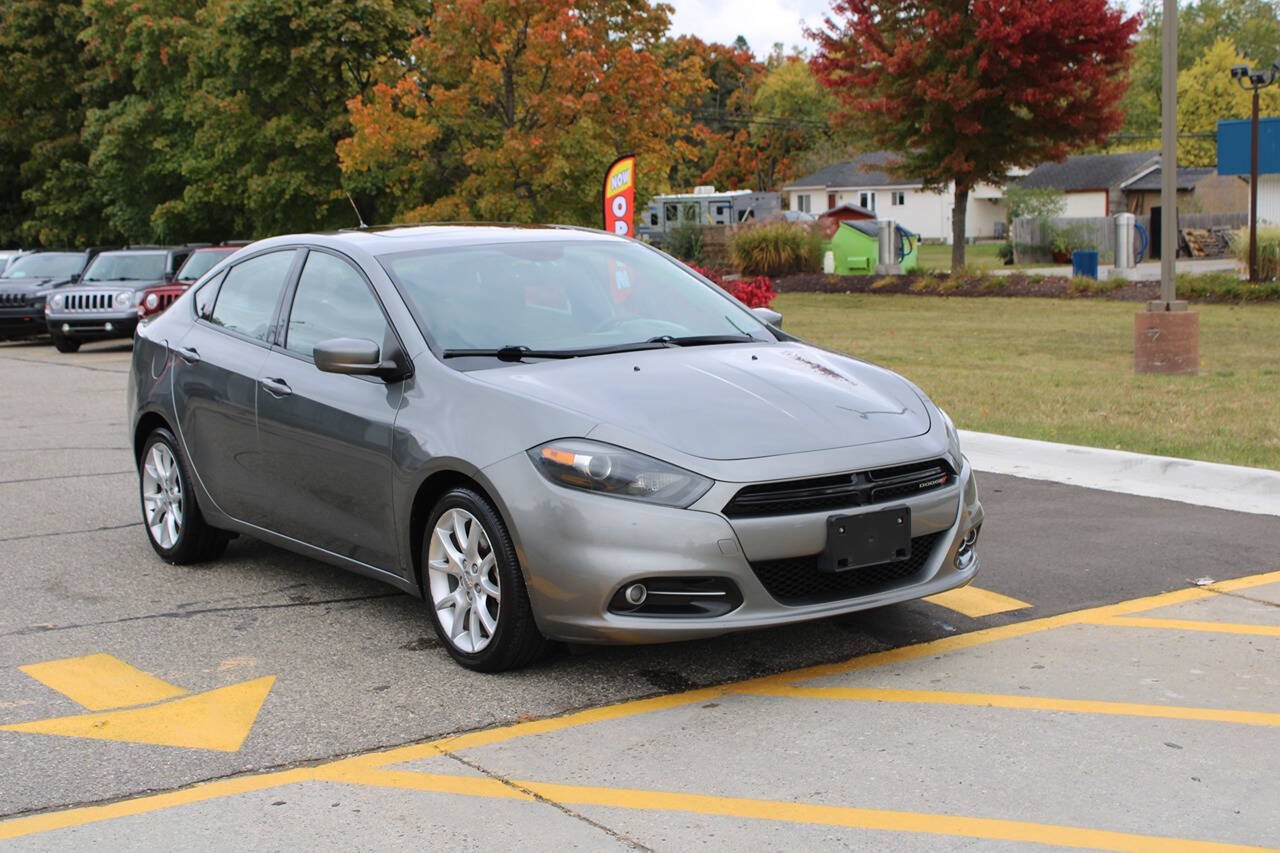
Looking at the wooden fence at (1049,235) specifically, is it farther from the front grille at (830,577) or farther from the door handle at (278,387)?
the front grille at (830,577)

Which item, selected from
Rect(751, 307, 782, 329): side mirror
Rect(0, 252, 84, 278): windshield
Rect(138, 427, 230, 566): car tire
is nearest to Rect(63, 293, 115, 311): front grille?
Rect(0, 252, 84, 278): windshield

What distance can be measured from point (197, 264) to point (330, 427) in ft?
57.7

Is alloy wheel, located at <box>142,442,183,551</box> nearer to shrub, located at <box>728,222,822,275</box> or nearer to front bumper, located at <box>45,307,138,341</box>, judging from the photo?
front bumper, located at <box>45,307,138,341</box>

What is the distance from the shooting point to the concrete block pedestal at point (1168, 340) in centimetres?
1425

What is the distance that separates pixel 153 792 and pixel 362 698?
0.96 metres

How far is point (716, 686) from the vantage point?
523 centimetres

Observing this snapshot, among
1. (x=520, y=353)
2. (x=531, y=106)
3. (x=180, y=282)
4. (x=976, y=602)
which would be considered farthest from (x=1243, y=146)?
(x=520, y=353)

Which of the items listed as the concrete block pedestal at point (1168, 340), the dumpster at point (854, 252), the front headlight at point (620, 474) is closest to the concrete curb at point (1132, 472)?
the front headlight at point (620, 474)

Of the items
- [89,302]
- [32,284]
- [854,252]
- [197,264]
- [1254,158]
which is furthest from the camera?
[854,252]

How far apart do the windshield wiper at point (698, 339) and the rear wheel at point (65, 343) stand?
19.6 metres

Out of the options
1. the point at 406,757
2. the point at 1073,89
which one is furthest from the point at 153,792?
the point at 1073,89

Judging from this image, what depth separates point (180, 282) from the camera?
22.2 metres

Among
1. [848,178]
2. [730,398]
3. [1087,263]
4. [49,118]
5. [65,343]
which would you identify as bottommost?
[65,343]

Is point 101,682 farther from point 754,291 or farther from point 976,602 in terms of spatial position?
point 754,291
